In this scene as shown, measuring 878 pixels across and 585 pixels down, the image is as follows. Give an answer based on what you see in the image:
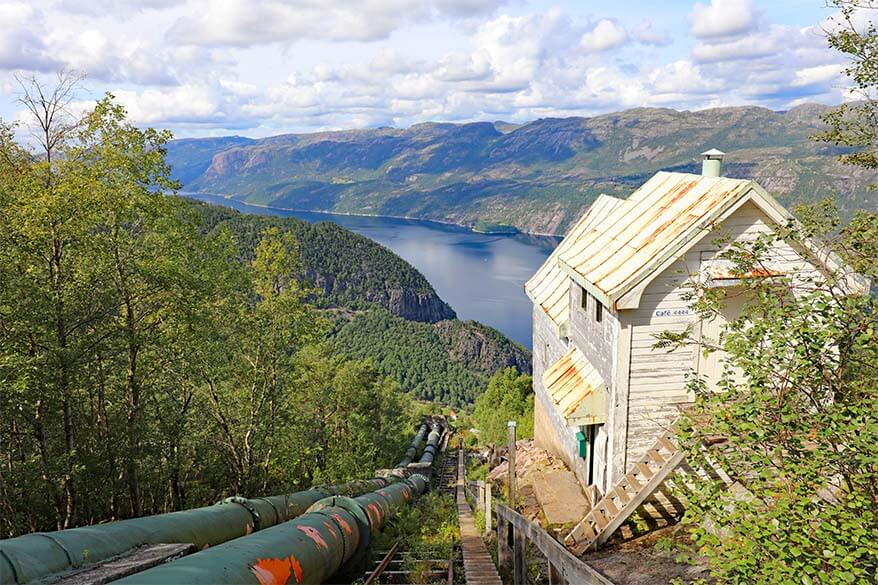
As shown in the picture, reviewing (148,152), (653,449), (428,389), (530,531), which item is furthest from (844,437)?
(428,389)

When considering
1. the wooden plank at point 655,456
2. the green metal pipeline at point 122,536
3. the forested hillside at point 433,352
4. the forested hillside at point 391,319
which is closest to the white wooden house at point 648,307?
the wooden plank at point 655,456

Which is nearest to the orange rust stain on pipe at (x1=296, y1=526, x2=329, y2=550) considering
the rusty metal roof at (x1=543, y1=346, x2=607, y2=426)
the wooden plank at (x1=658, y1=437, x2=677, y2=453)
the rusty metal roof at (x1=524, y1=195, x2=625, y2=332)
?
the rusty metal roof at (x1=543, y1=346, x2=607, y2=426)

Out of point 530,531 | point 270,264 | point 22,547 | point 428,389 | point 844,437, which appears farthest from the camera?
point 428,389

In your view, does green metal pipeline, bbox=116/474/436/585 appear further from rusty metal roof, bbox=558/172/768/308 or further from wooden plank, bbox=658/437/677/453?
rusty metal roof, bbox=558/172/768/308

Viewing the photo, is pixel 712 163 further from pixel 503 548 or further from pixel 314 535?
pixel 314 535

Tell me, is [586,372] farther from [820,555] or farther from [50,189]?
[50,189]

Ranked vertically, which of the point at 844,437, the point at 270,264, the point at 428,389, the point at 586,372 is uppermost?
the point at 270,264

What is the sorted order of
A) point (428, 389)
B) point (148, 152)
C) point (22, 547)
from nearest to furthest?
1. point (22, 547)
2. point (148, 152)
3. point (428, 389)

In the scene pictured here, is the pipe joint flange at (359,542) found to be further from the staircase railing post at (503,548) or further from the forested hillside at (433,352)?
the forested hillside at (433,352)
